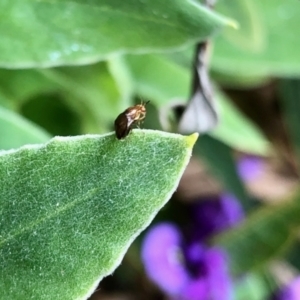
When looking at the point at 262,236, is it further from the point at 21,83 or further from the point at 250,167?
the point at 21,83

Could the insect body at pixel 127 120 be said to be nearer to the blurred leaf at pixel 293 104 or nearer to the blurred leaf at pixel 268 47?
the blurred leaf at pixel 268 47

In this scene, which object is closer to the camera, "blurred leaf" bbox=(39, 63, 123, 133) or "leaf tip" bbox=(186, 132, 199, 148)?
"leaf tip" bbox=(186, 132, 199, 148)

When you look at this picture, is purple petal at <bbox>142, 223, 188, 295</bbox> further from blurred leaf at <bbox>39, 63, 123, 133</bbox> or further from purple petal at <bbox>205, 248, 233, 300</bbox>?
blurred leaf at <bbox>39, 63, 123, 133</bbox>

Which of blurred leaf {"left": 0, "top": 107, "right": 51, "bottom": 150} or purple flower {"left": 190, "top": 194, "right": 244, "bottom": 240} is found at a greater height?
blurred leaf {"left": 0, "top": 107, "right": 51, "bottom": 150}

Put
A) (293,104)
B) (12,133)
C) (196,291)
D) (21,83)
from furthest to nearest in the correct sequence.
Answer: (293,104) → (196,291) → (21,83) → (12,133)

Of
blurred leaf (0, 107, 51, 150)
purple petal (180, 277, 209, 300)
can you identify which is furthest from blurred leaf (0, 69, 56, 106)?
purple petal (180, 277, 209, 300)

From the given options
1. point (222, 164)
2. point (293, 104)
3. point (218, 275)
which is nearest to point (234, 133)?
point (222, 164)

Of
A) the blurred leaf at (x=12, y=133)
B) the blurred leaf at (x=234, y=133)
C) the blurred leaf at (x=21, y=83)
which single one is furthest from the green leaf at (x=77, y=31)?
the blurred leaf at (x=234, y=133)
